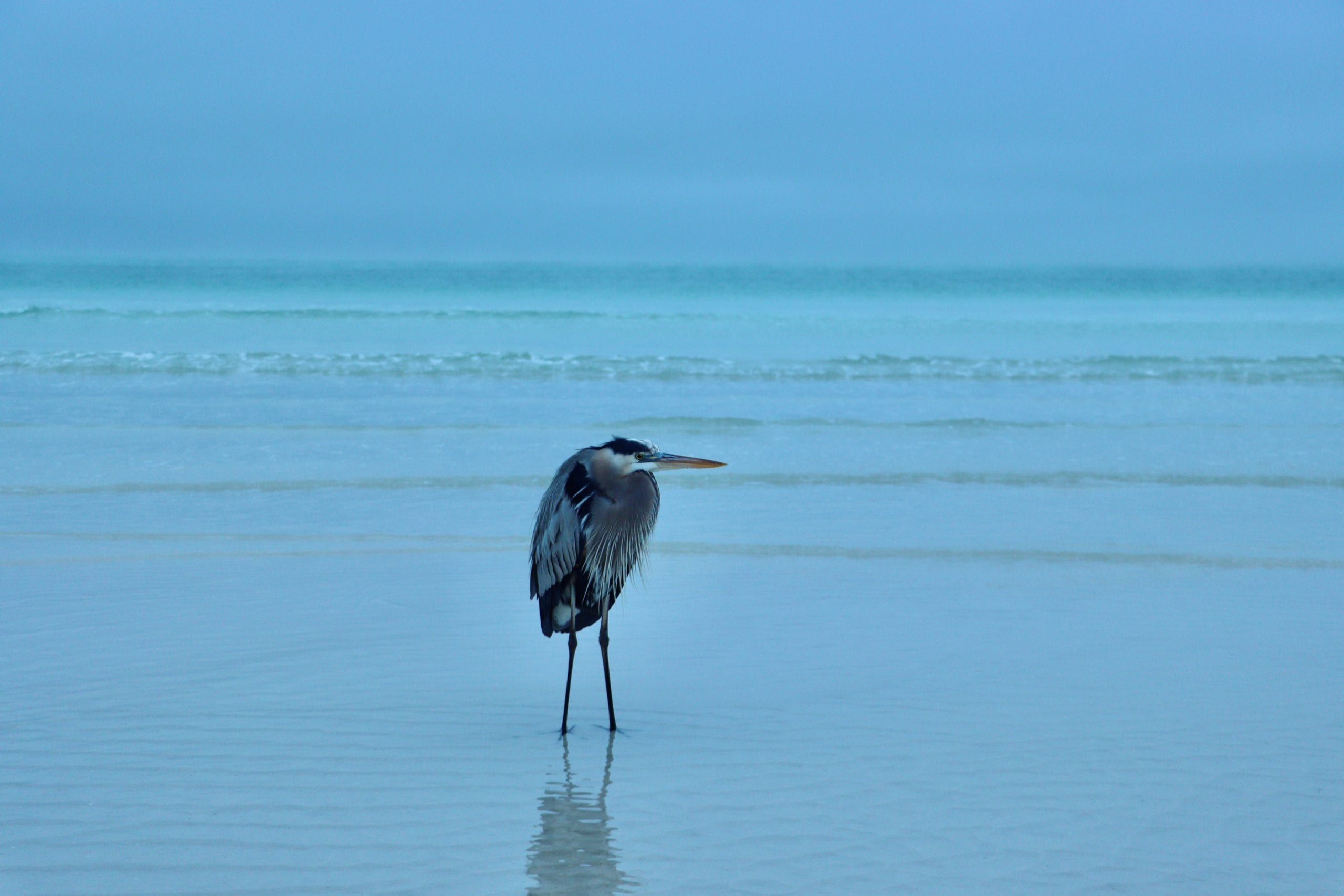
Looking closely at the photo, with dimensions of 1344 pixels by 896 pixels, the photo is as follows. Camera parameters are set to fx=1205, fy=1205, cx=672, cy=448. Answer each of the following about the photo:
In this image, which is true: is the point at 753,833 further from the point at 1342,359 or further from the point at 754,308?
the point at 754,308

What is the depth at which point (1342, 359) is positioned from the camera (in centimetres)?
1775

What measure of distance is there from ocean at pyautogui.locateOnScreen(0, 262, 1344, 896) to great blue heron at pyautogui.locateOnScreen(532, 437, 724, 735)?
0.45 m

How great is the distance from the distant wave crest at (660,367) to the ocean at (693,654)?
8.49ft

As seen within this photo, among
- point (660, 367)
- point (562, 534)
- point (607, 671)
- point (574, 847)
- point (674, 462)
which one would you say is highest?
point (660, 367)

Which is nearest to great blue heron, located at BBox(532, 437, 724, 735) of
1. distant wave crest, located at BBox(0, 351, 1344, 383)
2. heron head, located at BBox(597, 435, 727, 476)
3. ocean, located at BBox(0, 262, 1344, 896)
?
heron head, located at BBox(597, 435, 727, 476)

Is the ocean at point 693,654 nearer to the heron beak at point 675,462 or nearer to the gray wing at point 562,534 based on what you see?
the gray wing at point 562,534

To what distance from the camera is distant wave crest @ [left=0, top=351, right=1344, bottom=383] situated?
15.3m

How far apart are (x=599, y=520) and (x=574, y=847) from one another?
3.74 ft

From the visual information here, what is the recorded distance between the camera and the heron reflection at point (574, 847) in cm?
283

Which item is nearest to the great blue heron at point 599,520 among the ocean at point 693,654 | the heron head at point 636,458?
the heron head at point 636,458

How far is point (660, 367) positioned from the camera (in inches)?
640

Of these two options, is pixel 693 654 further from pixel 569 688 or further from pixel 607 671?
pixel 569 688

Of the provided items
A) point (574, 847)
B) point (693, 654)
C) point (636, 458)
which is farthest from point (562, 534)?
point (574, 847)

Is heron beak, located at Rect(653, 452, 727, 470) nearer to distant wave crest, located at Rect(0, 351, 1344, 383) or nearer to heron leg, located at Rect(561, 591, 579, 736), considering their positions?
heron leg, located at Rect(561, 591, 579, 736)
